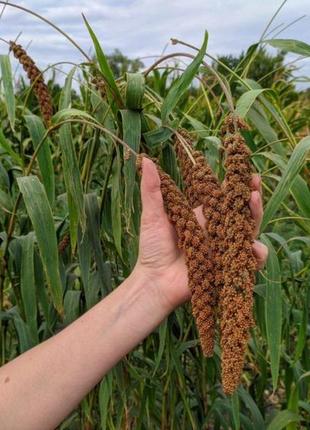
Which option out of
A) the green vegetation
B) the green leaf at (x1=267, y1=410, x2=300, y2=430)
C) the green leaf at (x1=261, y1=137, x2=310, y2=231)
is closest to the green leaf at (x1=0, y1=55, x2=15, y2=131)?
the green vegetation

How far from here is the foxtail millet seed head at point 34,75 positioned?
3.49ft

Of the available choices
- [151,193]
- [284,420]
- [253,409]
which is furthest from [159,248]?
[253,409]

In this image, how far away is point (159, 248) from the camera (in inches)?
31.9

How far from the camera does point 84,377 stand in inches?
34.3

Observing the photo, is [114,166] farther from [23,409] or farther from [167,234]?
[23,409]

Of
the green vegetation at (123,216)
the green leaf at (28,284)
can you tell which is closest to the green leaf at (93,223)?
the green vegetation at (123,216)

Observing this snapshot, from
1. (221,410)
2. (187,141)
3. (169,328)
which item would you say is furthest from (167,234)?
(221,410)

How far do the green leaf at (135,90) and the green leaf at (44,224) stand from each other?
178mm

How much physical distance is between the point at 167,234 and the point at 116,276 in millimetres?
386

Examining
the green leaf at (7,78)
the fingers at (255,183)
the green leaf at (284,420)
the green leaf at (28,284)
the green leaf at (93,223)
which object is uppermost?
the green leaf at (7,78)

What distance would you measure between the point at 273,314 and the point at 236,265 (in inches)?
14.3

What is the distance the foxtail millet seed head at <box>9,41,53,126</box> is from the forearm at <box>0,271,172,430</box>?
37 centimetres

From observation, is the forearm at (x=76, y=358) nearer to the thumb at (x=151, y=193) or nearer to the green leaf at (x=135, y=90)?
the thumb at (x=151, y=193)

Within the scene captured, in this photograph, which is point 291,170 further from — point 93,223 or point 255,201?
point 93,223
